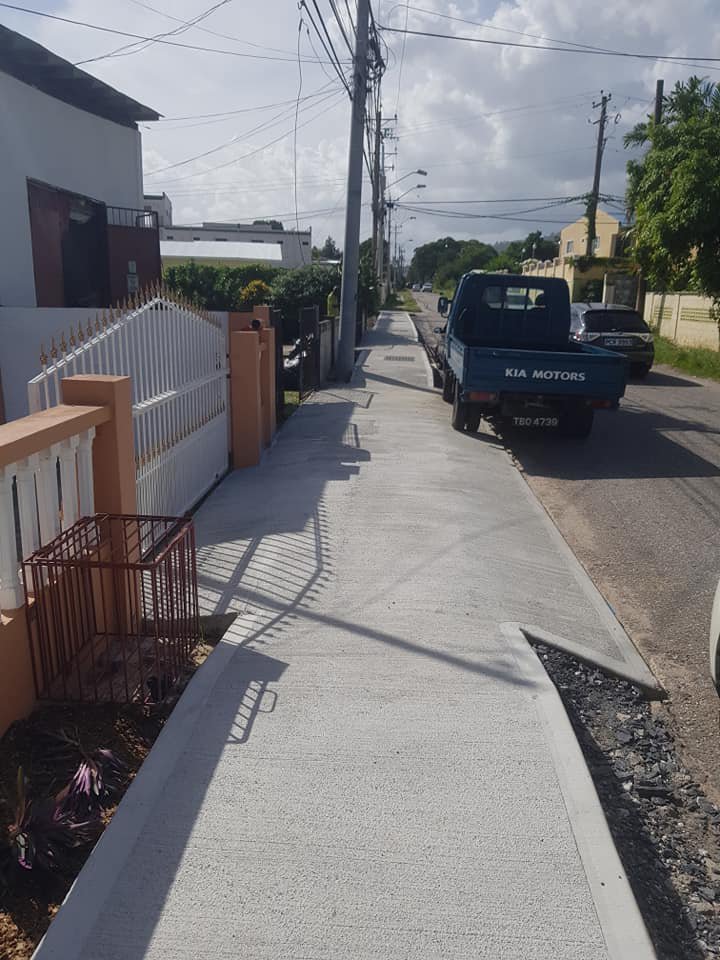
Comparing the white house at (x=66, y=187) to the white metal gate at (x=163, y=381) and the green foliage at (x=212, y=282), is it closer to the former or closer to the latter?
the white metal gate at (x=163, y=381)

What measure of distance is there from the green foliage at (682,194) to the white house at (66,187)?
39.1 feet

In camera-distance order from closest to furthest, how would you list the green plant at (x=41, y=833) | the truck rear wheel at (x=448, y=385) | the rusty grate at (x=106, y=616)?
1. the green plant at (x=41, y=833)
2. the rusty grate at (x=106, y=616)
3. the truck rear wheel at (x=448, y=385)

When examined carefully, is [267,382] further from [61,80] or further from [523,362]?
[61,80]

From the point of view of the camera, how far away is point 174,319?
23.6 ft

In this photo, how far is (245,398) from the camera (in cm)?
968

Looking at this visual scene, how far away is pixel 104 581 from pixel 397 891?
2.53 metres

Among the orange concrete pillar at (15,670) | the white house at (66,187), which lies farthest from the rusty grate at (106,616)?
the white house at (66,187)

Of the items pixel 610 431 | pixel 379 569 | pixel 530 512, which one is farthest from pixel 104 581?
pixel 610 431

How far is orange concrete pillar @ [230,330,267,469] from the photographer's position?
9.58 meters

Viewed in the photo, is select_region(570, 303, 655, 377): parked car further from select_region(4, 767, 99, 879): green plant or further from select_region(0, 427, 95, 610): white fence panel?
select_region(4, 767, 99, 879): green plant

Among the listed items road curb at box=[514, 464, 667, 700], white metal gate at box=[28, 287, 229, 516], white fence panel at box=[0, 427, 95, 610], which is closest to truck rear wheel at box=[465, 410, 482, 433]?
white metal gate at box=[28, 287, 229, 516]

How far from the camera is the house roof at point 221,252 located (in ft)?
173

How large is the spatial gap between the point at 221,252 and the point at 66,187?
116ft

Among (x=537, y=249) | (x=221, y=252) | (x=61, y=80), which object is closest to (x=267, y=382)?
(x=61, y=80)
